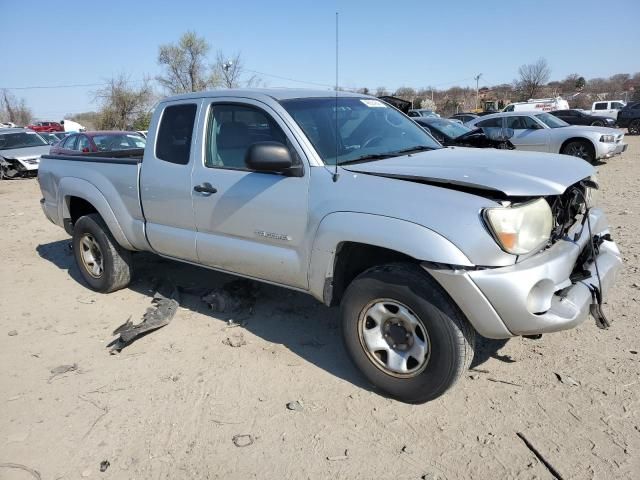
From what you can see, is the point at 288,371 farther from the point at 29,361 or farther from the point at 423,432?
the point at 29,361

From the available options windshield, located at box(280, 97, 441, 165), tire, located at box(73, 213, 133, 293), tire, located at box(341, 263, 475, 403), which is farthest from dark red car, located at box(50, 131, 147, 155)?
tire, located at box(341, 263, 475, 403)

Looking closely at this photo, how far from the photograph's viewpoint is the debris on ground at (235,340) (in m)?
3.92

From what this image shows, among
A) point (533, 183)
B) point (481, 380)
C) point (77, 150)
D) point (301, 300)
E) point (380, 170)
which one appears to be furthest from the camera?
point (77, 150)

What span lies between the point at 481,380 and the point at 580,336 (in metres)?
1.02

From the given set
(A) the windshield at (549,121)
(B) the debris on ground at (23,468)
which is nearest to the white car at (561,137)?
(A) the windshield at (549,121)

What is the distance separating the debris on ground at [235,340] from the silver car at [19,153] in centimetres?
1536

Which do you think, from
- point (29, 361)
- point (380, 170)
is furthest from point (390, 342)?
point (29, 361)

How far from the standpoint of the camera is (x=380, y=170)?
300cm

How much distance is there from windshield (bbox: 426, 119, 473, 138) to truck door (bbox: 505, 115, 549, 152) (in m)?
1.34

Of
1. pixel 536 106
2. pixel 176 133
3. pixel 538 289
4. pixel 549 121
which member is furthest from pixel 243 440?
pixel 536 106

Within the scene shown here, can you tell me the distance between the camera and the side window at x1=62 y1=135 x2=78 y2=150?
46.6 ft

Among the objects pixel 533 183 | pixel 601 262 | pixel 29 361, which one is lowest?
pixel 29 361

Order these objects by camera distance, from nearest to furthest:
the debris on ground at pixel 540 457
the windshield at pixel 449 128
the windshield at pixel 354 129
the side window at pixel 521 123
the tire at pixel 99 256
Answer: the debris on ground at pixel 540 457 < the windshield at pixel 354 129 < the tire at pixel 99 256 < the windshield at pixel 449 128 < the side window at pixel 521 123

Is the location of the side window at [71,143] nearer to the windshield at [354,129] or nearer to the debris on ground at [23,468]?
the windshield at [354,129]
